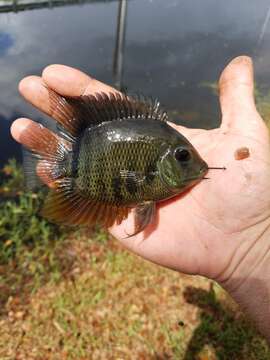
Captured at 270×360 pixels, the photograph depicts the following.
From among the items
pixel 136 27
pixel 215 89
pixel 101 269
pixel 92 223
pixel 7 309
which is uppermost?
pixel 136 27

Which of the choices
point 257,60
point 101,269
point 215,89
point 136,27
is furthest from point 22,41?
point 101,269

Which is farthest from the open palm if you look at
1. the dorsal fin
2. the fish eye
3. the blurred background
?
the blurred background

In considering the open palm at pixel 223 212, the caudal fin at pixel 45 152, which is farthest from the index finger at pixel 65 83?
the open palm at pixel 223 212

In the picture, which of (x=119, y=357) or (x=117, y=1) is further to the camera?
(x=117, y=1)

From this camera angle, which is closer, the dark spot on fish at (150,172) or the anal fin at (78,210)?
the dark spot on fish at (150,172)

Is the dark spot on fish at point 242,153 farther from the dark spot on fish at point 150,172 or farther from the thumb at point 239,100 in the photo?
the dark spot on fish at point 150,172

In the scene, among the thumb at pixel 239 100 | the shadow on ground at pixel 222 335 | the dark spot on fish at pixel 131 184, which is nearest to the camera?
the dark spot on fish at pixel 131 184

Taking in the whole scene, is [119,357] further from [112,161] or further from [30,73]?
[30,73]
